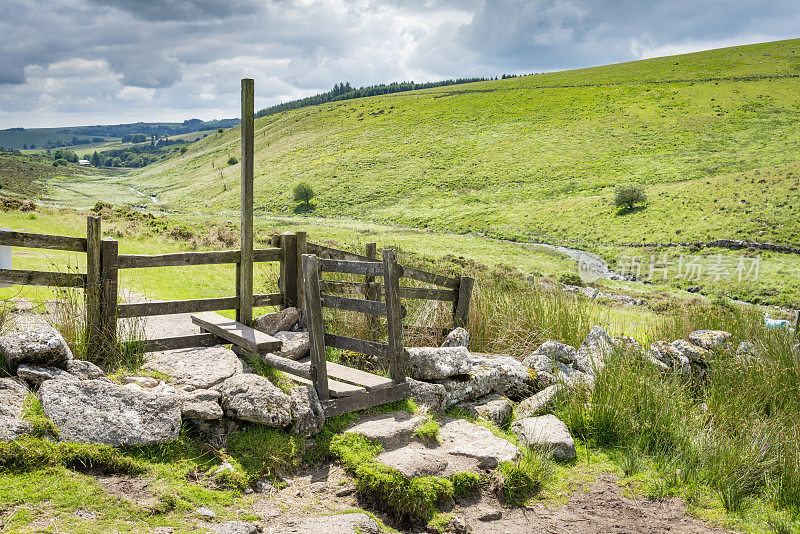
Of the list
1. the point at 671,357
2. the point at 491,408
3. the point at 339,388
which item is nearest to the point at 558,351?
the point at 491,408

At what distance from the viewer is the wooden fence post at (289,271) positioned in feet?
30.2

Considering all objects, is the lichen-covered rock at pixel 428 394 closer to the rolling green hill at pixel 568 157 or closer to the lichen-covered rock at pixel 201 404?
the lichen-covered rock at pixel 201 404

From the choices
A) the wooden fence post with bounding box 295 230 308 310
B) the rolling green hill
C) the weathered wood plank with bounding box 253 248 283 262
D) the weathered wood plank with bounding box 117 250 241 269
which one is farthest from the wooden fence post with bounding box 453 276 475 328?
the rolling green hill

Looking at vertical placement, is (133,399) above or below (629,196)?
below

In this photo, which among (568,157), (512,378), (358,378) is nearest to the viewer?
(358,378)

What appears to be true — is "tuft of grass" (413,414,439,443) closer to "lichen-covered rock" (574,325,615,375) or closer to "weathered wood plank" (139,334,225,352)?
"lichen-covered rock" (574,325,615,375)

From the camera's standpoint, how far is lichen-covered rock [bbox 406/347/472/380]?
805cm

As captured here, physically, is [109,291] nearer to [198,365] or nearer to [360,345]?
[198,365]

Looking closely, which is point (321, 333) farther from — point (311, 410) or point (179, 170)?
point (179, 170)

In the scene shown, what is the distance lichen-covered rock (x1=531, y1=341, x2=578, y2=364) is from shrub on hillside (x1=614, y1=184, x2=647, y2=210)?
48.9 meters

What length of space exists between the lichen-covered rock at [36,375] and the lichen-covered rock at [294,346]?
9.12 ft

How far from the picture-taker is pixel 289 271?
9.34 meters

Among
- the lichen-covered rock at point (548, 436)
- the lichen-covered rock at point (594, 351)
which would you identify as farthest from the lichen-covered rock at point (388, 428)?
the lichen-covered rock at point (594, 351)

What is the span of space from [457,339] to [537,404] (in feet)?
5.73
